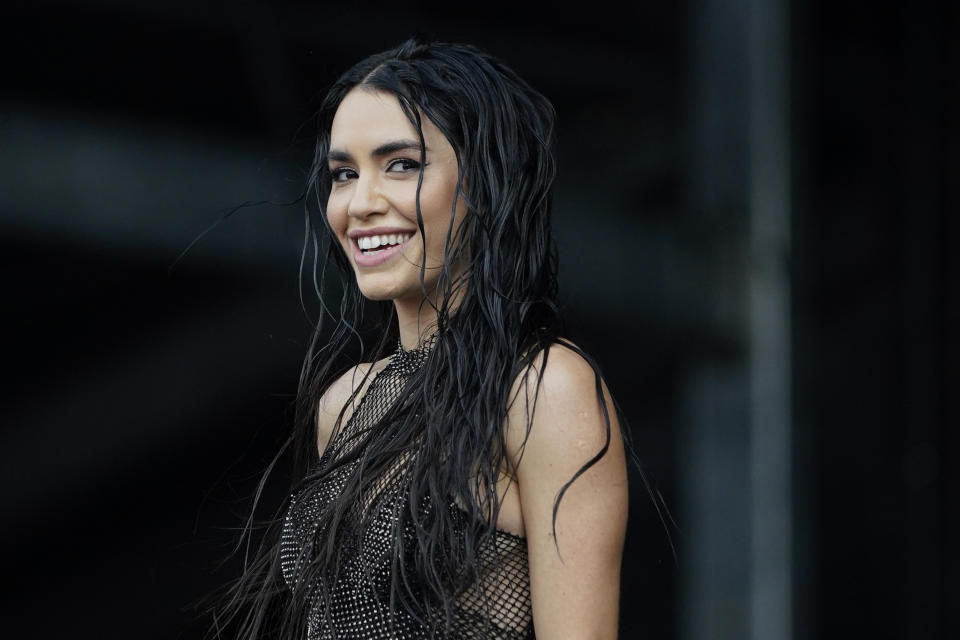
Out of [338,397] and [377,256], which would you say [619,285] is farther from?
[377,256]

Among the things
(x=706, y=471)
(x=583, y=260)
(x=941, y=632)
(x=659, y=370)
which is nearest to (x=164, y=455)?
(x=583, y=260)

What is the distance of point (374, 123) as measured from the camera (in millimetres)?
2000

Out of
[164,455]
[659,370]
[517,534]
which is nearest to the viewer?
→ [517,534]

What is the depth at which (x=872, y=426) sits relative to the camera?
5.71 meters

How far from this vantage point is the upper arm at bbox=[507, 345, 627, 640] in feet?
5.82

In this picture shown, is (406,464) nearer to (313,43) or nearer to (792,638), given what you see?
(313,43)

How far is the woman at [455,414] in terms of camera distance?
5.90ft

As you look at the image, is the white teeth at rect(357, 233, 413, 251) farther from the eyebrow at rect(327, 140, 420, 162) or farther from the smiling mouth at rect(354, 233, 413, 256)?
the eyebrow at rect(327, 140, 420, 162)

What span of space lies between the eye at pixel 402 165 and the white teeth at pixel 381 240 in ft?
0.36

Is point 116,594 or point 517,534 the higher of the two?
point 517,534

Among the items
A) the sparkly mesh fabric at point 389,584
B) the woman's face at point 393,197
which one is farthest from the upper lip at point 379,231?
the sparkly mesh fabric at point 389,584

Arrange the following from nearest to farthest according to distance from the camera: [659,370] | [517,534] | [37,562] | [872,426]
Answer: [517,534] < [37,562] < [659,370] < [872,426]

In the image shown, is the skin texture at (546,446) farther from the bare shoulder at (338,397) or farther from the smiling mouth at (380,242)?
the bare shoulder at (338,397)

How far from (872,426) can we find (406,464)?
14.1ft
